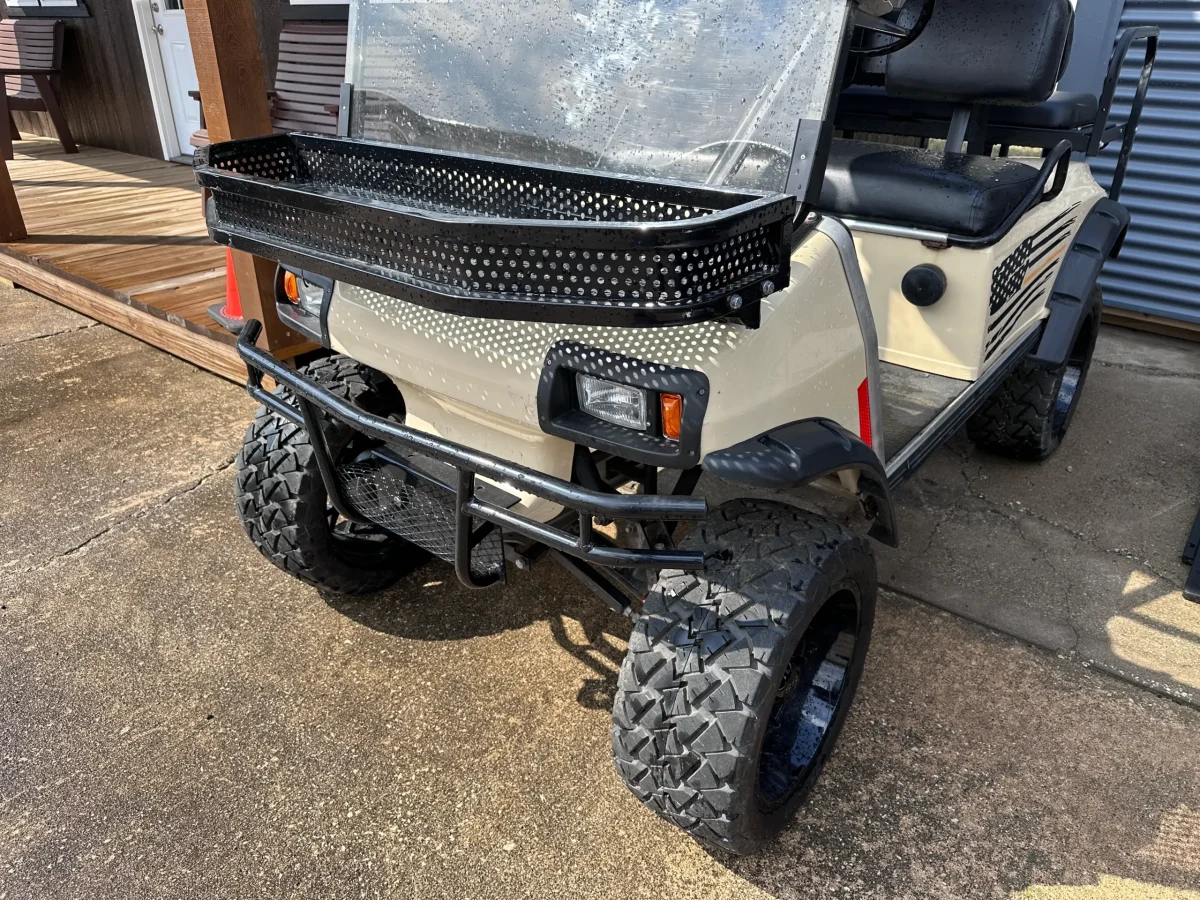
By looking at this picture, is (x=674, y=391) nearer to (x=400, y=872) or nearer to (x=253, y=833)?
(x=400, y=872)

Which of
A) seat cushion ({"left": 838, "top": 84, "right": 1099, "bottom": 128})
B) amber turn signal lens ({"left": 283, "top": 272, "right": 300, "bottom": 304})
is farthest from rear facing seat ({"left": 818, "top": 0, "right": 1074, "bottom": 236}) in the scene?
amber turn signal lens ({"left": 283, "top": 272, "right": 300, "bottom": 304})

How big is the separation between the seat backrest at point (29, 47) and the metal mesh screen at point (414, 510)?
30.8ft

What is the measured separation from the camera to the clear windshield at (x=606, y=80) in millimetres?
1676

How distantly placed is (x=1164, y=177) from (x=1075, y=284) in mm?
2384

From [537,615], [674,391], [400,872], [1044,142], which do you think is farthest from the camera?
[1044,142]

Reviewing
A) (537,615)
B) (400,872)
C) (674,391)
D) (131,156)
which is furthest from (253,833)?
(131,156)

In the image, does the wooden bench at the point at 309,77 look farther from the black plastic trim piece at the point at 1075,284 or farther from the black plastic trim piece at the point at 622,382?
the black plastic trim piece at the point at 622,382

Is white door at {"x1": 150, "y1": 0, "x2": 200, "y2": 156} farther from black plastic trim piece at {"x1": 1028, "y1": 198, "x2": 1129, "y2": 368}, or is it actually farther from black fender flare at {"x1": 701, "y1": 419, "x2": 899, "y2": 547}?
black fender flare at {"x1": 701, "y1": 419, "x2": 899, "y2": 547}

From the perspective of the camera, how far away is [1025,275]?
9.54ft

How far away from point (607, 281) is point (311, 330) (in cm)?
103

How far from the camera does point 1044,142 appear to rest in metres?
3.55

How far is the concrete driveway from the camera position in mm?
1894

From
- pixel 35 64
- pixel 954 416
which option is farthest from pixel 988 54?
pixel 35 64

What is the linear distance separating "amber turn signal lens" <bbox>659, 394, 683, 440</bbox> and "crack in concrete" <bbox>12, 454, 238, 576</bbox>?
92.7 inches
